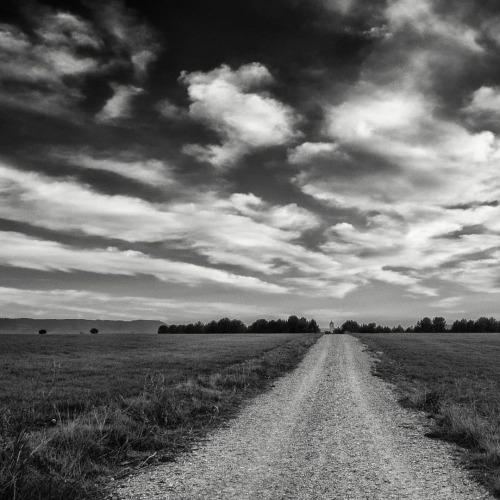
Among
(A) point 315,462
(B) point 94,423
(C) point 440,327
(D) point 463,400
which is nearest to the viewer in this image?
(A) point 315,462

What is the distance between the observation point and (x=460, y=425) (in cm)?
1166

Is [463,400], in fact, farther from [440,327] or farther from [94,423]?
[440,327]

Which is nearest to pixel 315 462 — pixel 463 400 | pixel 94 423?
pixel 94 423

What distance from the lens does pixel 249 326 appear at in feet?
578

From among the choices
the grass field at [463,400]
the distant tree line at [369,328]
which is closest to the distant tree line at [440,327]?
the distant tree line at [369,328]

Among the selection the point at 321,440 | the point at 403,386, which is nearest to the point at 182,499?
the point at 321,440

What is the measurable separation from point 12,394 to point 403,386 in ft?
57.4

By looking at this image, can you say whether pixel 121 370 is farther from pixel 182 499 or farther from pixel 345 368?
pixel 182 499

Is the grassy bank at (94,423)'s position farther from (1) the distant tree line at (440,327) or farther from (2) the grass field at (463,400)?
(1) the distant tree line at (440,327)

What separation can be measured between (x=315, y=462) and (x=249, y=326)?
555ft

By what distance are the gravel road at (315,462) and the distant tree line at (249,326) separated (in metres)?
152

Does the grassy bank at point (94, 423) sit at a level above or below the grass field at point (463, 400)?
below

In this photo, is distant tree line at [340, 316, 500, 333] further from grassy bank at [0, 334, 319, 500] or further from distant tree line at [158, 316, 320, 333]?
grassy bank at [0, 334, 319, 500]

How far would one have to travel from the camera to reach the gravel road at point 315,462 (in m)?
7.52
